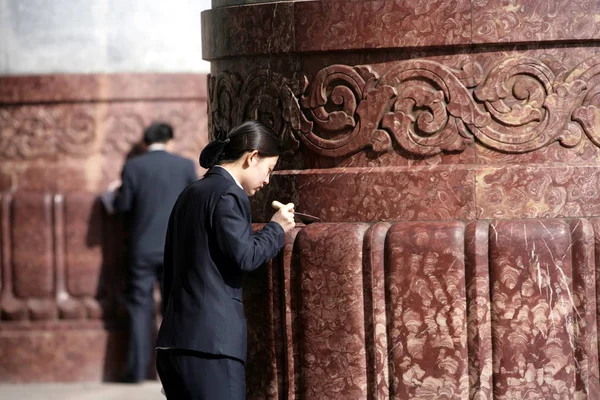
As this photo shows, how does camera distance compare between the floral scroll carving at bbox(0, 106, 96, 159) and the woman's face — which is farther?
the floral scroll carving at bbox(0, 106, 96, 159)

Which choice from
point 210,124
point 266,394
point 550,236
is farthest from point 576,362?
point 210,124

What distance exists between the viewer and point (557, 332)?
15.6ft

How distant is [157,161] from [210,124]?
146 inches

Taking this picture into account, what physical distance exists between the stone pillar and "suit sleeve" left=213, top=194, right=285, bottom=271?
215 mm

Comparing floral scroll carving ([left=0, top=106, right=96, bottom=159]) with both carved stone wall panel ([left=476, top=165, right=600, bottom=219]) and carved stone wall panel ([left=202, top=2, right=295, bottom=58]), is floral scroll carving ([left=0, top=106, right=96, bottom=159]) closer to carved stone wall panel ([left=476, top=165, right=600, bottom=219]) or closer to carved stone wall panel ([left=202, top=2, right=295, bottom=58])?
carved stone wall panel ([left=202, top=2, right=295, bottom=58])

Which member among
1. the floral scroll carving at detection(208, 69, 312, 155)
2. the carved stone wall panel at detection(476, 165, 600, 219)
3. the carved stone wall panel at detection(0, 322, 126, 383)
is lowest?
the carved stone wall panel at detection(0, 322, 126, 383)

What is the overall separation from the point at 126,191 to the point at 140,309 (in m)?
0.75

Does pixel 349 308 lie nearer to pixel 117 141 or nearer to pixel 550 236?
pixel 550 236

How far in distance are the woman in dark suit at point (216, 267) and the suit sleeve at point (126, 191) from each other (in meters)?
4.34

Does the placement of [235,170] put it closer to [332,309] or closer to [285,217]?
[285,217]

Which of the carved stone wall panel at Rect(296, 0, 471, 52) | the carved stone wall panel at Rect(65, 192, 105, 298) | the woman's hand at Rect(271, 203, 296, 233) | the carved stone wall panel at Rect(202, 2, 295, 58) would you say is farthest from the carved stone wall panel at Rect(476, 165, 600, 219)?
the carved stone wall panel at Rect(65, 192, 105, 298)

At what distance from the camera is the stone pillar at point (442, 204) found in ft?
15.6

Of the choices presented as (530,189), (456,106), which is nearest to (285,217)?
(456,106)

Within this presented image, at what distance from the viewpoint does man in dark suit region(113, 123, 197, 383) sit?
9.23 metres
